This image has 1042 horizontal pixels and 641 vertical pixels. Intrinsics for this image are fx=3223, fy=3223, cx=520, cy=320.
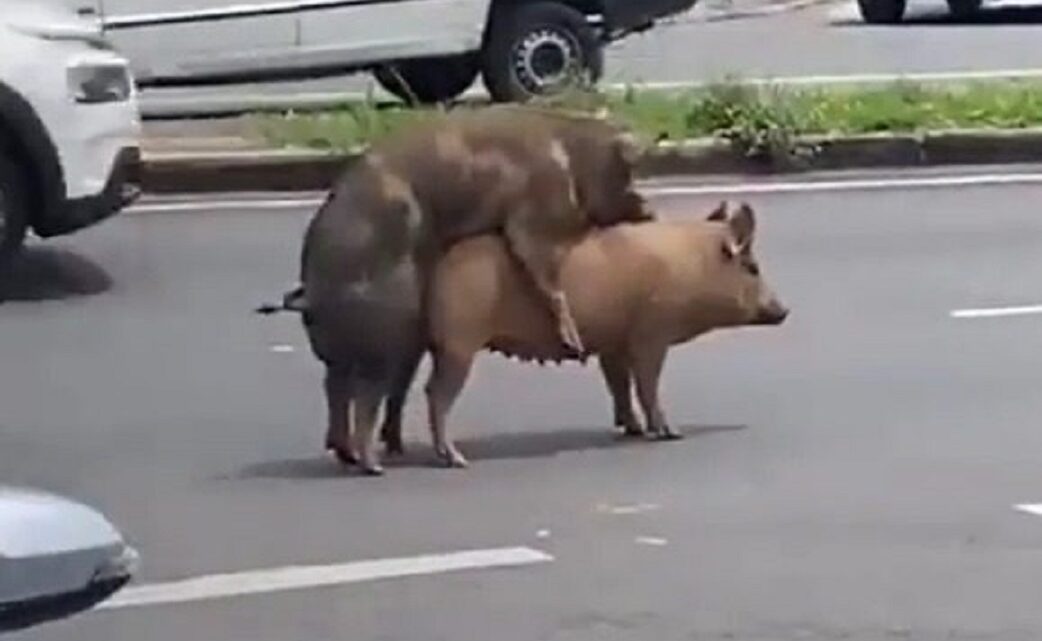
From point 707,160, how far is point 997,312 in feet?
12.8

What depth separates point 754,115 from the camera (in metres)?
14.9

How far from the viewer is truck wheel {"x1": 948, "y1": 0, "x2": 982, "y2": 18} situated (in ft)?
81.3

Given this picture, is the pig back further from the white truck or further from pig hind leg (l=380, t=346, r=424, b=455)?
the white truck

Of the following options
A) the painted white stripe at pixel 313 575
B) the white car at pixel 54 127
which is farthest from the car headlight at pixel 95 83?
the painted white stripe at pixel 313 575

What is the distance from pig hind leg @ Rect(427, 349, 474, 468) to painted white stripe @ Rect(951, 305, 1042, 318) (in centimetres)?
295

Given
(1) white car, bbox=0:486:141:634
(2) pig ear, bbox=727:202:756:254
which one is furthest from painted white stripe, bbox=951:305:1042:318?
(1) white car, bbox=0:486:141:634

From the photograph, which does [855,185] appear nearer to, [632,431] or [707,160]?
[707,160]

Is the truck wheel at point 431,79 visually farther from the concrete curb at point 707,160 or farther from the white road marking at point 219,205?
the white road marking at point 219,205

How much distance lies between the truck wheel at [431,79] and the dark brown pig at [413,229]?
813 centimetres

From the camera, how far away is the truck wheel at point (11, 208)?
456 inches

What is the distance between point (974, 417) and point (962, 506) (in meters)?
1.21

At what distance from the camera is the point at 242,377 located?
32.6ft

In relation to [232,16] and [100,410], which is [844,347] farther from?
[232,16]

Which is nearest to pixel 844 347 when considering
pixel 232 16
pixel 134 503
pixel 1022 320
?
pixel 1022 320
